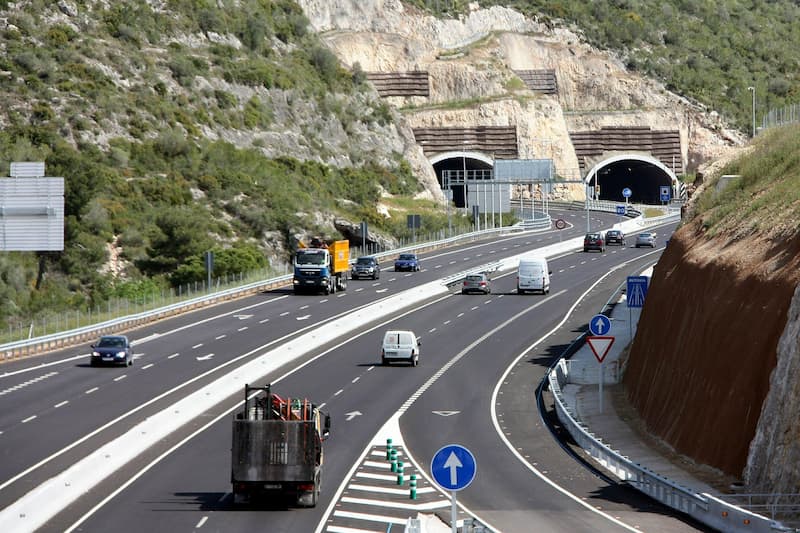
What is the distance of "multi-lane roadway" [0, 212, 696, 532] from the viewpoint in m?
28.7

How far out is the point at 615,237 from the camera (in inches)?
4365

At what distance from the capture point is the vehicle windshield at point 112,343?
53000 millimetres

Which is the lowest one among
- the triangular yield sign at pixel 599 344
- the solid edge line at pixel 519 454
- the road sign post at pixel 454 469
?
the solid edge line at pixel 519 454

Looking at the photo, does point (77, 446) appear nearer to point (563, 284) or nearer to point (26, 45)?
point (563, 284)

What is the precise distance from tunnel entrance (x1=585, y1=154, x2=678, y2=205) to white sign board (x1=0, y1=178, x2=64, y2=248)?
12754cm

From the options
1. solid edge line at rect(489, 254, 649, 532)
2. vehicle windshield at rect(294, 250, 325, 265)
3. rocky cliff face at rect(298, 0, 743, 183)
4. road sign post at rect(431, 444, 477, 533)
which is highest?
rocky cliff face at rect(298, 0, 743, 183)

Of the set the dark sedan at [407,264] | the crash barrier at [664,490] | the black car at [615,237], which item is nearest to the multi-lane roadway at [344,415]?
the crash barrier at [664,490]

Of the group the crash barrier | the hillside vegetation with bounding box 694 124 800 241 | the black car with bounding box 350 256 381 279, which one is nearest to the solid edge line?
the crash barrier

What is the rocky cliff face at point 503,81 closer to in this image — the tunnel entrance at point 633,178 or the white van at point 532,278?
the tunnel entrance at point 633,178

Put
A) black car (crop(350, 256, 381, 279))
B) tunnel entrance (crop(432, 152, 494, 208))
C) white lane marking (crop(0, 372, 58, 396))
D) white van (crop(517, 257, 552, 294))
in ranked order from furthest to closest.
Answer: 1. tunnel entrance (crop(432, 152, 494, 208))
2. black car (crop(350, 256, 381, 279))
3. white van (crop(517, 257, 552, 294))
4. white lane marking (crop(0, 372, 58, 396))

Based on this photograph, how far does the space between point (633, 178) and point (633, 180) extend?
564 mm

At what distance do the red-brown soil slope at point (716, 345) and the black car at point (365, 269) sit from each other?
42.1 m

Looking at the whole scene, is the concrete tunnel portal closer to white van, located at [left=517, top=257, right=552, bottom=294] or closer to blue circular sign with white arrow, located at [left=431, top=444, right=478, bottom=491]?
white van, located at [left=517, top=257, right=552, bottom=294]

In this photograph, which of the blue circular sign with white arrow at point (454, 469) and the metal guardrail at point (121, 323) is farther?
the metal guardrail at point (121, 323)
